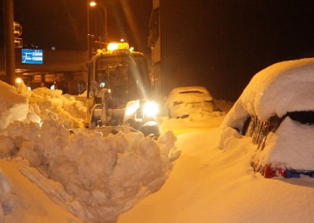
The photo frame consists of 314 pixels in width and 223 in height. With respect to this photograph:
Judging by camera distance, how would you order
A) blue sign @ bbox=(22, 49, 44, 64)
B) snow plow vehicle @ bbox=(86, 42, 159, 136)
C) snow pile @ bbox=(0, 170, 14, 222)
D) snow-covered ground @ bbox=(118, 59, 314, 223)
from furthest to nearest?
blue sign @ bbox=(22, 49, 44, 64)
snow plow vehicle @ bbox=(86, 42, 159, 136)
snow-covered ground @ bbox=(118, 59, 314, 223)
snow pile @ bbox=(0, 170, 14, 222)

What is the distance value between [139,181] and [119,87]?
487 cm

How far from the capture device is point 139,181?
7172 millimetres

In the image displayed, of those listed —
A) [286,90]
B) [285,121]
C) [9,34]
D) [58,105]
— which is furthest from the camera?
[58,105]

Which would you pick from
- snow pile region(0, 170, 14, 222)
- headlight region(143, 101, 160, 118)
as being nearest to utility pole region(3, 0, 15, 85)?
headlight region(143, 101, 160, 118)

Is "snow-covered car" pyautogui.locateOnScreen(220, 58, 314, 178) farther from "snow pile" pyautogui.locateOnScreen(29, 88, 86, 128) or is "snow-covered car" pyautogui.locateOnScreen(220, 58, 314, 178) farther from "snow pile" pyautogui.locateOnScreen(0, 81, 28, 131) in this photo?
"snow pile" pyautogui.locateOnScreen(29, 88, 86, 128)

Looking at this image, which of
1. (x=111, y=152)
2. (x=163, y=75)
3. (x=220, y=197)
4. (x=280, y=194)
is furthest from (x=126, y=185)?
(x=163, y=75)

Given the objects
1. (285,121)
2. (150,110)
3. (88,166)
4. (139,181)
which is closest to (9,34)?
(150,110)

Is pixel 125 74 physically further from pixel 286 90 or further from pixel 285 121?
pixel 285 121

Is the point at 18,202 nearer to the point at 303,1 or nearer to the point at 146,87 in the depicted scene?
the point at 146,87

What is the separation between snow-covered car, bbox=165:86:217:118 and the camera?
1760cm

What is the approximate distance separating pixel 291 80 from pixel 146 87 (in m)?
6.28

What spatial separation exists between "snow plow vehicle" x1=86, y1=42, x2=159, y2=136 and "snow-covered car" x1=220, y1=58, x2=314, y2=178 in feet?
16.1

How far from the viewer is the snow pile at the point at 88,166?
258 inches

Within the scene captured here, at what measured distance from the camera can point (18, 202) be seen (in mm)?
5059
